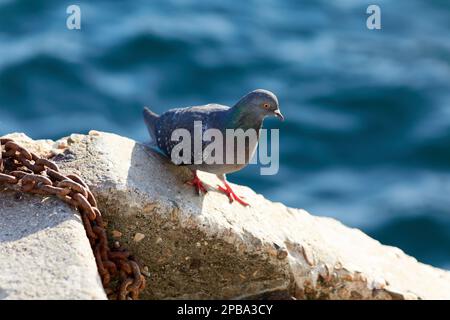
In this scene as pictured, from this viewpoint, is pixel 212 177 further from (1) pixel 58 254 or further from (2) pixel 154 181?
(1) pixel 58 254

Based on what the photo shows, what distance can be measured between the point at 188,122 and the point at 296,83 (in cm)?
563

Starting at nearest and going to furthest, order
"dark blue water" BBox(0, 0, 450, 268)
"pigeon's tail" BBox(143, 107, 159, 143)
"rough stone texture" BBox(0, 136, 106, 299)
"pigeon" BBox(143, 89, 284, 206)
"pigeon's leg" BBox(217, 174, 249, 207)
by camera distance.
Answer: "rough stone texture" BBox(0, 136, 106, 299)
"pigeon's leg" BBox(217, 174, 249, 207)
"pigeon" BBox(143, 89, 284, 206)
"pigeon's tail" BBox(143, 107, 159, 143)
"dark blue water" BBox(0, 0, 450, 268)

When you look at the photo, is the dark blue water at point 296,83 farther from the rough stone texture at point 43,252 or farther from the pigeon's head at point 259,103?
the rough stone texture at point 43,252

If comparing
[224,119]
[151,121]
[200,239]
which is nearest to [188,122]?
[224,119]

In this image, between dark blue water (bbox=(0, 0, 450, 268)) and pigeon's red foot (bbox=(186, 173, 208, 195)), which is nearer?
pigeon's red foot (bbox=(186, 173, 208, 195))

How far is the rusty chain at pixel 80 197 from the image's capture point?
4609 mm

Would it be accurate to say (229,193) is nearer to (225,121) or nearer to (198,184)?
(198,184)

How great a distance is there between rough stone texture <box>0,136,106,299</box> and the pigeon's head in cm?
161

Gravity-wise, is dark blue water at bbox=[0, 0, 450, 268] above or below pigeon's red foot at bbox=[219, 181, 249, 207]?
above

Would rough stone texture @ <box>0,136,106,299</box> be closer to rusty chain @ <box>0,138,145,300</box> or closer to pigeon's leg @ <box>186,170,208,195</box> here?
rusty chain @ <box>0,138,145,300</box>

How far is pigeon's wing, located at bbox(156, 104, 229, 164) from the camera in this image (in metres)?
5.75

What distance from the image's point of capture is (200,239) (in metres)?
5.04

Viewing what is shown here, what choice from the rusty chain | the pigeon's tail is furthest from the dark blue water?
the rusty chain

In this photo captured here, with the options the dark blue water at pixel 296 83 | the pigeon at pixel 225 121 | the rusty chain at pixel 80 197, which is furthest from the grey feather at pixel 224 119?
the dark blue water at pixel 296 83
